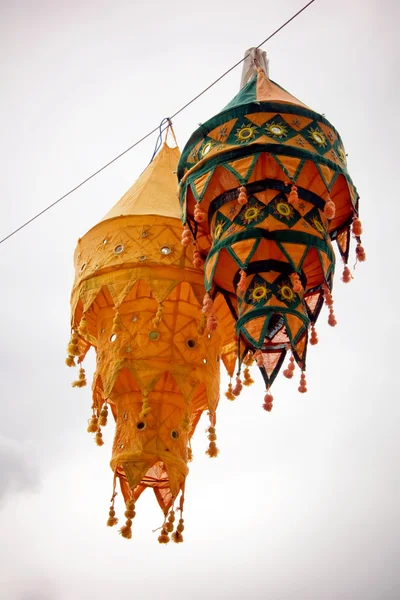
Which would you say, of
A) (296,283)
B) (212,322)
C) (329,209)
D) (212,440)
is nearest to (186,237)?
(212,322)

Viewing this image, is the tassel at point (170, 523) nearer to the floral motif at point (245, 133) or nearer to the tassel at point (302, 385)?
the tassel at point (302, 385)

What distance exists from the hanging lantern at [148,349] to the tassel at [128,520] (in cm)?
1

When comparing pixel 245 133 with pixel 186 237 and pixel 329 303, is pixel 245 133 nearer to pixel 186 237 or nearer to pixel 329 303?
pixel 186 237

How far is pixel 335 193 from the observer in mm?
8867

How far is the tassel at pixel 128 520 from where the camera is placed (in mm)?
9445

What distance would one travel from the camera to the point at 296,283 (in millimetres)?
8102

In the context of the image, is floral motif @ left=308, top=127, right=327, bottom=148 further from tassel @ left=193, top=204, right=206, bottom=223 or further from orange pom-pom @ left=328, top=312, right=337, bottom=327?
orange pom-pom @ left=328, top=312, right=337, bottom=327

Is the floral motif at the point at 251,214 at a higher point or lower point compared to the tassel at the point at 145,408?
higher

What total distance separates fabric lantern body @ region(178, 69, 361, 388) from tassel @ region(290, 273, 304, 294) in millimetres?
10

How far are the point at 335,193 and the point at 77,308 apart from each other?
3.77 metres

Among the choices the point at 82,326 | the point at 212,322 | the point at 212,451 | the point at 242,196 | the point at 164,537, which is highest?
the point at 242,196

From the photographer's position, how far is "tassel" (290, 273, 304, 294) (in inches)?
318

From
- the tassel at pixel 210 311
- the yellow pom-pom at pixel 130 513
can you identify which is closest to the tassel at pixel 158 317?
the tassel at pixel 210 311

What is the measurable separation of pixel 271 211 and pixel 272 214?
1.7 inches
